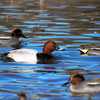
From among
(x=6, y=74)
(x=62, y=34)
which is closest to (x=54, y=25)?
(x=62, y=34)

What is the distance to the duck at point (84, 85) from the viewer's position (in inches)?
272

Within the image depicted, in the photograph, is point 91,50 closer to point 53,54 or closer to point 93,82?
point 53,54

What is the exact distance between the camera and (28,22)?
19094 millimetres

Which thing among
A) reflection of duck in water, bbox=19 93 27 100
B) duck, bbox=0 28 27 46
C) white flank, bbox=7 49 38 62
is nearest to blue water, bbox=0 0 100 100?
reflection of duck in water, bbox=19 93 27 100

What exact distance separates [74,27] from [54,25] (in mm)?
1166

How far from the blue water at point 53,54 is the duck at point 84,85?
0.12 m

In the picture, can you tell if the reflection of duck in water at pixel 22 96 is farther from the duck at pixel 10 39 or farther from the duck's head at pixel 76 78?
the duck at pixel 10 39

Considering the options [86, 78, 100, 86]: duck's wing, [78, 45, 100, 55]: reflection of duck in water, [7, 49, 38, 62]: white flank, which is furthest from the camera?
[78, 45, 100, 55]: reflection of duck in water

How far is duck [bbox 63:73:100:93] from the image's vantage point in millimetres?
6898

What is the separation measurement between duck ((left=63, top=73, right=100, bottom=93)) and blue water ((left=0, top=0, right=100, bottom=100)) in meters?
0.12

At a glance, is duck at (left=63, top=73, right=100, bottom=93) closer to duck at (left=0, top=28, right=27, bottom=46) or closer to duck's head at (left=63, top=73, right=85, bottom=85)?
duck's head at (left=63, top=73, right=85, bottom=85)

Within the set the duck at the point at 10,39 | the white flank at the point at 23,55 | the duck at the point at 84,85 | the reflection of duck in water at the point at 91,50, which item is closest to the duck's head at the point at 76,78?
the duck at the point at 84,85

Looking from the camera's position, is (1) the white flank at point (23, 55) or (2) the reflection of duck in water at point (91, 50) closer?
(1) the white flank at point (23, 55)

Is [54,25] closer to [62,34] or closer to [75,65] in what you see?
[62,34]
